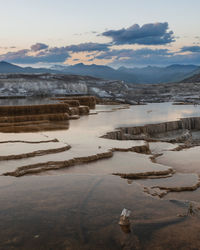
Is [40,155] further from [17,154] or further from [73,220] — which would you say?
[73,220]

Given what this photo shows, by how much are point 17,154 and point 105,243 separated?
4.13 m

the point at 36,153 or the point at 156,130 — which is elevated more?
the point at 36,153

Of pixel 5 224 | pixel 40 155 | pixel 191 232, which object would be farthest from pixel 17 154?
pixel 191 232

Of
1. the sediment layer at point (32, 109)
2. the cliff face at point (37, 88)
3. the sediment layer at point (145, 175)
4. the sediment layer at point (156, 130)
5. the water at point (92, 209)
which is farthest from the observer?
the cliff face at point (37, 88)

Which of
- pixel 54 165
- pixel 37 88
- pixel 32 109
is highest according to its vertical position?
pixel 37 88

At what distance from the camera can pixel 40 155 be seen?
23.5 ft

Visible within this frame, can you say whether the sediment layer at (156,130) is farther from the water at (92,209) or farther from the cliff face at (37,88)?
the cliff face at (37,88)

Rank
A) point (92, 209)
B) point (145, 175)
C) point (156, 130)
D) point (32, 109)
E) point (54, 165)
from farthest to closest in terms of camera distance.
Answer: point (32, 109)
point (156, 130)
point (54, 165)
point (145, 175)
point (92, 209)

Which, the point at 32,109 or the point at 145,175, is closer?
the point at 145,175

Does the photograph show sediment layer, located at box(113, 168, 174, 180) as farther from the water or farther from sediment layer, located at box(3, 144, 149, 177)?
sediment layer, located at box(3, 144, 149, 177)

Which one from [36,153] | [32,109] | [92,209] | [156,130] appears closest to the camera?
[92,209]

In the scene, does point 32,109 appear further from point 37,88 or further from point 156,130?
point 37,88

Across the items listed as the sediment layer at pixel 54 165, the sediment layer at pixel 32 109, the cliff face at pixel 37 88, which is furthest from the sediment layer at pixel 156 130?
the cliff face at pixel 37 88

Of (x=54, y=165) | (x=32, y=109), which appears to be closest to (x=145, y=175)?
(x=54, y=165)
